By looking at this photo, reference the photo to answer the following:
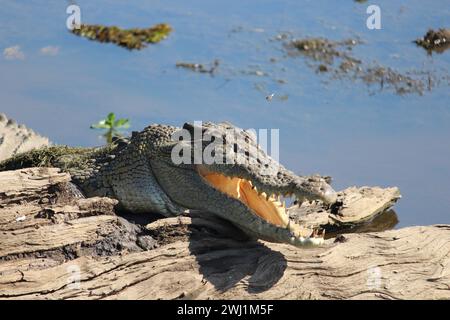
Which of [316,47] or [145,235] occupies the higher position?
[316,47]

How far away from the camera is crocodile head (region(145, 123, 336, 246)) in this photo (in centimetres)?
558

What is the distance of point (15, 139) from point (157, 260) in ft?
15.9

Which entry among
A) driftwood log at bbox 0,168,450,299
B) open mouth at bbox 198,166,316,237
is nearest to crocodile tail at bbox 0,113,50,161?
driftwood log at bbox 0,168,450,299

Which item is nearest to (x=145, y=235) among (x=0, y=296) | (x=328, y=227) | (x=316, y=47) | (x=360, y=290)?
(x=0, y=296)

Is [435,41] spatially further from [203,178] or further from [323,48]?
[203,178]

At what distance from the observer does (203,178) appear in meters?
6.26

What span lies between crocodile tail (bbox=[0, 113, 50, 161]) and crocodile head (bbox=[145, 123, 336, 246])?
343 centimetres

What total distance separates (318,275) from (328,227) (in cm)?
287

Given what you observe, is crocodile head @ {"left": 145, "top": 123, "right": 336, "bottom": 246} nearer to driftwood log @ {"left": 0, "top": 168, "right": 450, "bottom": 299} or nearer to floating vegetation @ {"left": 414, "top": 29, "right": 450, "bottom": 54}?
driftwood log @ {"left": 0, "top": 168, "right": 450, "bottom": 299}

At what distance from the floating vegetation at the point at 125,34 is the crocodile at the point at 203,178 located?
34.4ft
